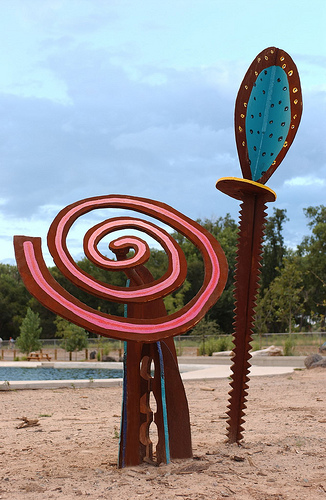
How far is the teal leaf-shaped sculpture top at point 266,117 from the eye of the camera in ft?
17.7

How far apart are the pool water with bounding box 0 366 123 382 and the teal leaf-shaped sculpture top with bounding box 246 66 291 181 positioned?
10.9 m

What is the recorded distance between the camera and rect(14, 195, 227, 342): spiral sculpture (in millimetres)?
4227

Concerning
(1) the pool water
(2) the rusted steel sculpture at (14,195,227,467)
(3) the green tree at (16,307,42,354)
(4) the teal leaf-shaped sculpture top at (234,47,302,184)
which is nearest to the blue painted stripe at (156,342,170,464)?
(2) the rusted steel sculpture at (14,195,227,467)

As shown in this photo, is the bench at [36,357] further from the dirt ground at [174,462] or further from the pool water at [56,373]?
the dirt ground at [174,462]

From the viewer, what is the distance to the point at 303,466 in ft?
16.2

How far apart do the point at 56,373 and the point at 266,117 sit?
43.6ft

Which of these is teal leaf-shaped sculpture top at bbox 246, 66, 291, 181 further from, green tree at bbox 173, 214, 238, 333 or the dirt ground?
green tree at bbox 173, 214, 238, 333

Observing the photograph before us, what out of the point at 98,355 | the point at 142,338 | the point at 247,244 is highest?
the point at 247,244

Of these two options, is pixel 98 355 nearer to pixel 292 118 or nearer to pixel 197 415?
pixel 197 415

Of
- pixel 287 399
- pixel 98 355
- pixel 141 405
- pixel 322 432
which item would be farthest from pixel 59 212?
pixel 98 355

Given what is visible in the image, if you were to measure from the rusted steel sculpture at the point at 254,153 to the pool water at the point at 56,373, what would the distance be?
406 inches

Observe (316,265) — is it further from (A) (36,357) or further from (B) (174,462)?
(B) (174,462)

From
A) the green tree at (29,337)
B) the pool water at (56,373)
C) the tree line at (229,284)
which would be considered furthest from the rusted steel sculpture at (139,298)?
the tree line at (229,284)

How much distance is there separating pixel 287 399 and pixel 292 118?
18.4 feet
